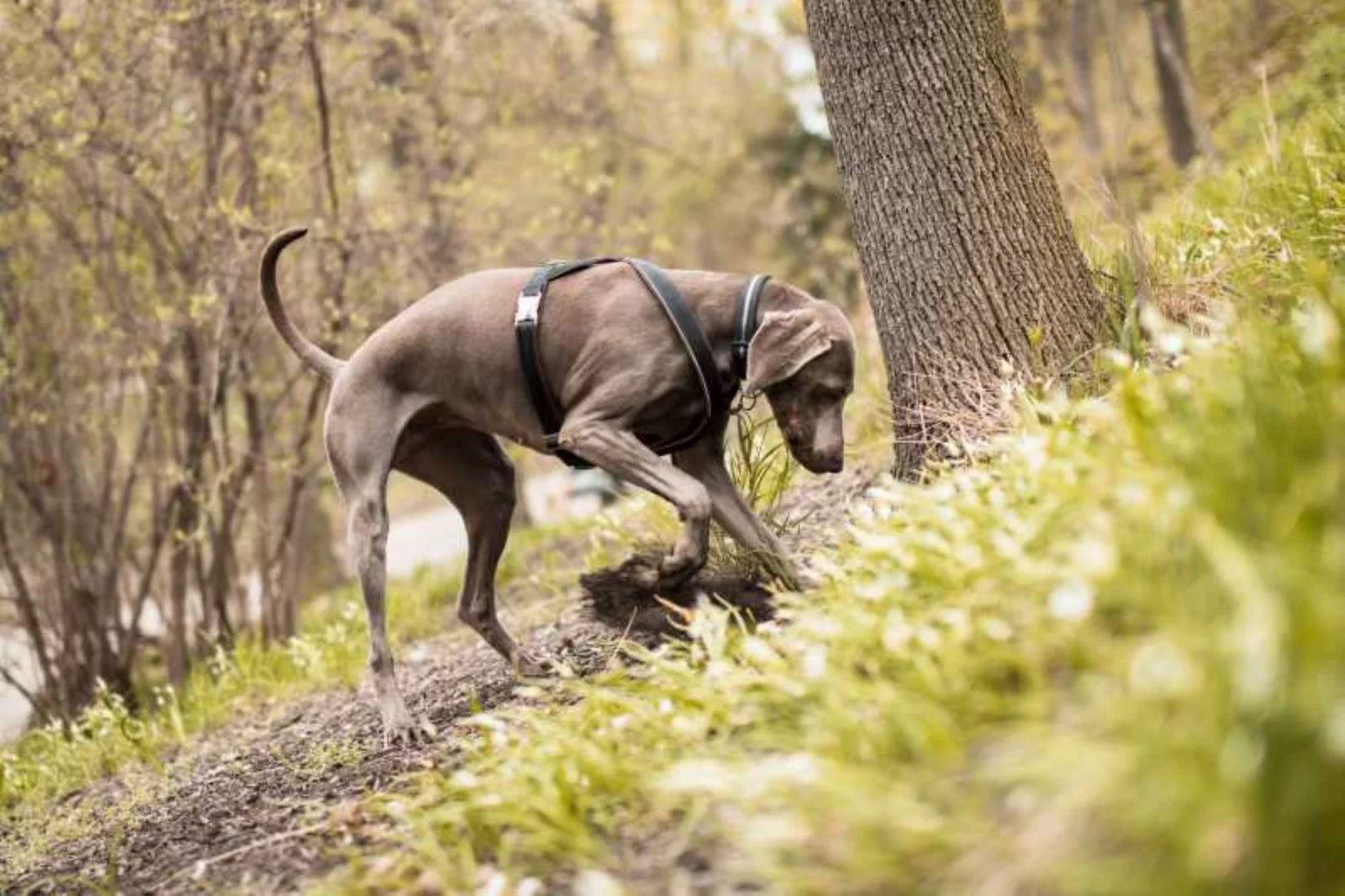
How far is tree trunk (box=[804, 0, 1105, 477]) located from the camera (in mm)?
4508

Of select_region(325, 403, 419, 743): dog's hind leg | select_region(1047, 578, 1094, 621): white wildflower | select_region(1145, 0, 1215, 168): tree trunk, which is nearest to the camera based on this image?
select_region(1047, 578, 1094, 621): white wildflower

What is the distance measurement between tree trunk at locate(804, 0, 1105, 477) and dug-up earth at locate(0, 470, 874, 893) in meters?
0.87

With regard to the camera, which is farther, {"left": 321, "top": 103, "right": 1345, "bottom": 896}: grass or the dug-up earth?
the dug-up earth

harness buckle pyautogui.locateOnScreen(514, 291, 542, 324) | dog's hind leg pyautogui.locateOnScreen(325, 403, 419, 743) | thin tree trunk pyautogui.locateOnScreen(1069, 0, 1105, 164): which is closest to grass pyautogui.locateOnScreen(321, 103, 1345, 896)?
dog's hind leg pyautogui.locateOnScreen(325, 403, 419, 743)

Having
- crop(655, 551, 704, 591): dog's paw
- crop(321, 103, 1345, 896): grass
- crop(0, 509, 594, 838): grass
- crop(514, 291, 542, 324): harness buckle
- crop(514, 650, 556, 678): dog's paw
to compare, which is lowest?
crop(0, 509, 594, 838): grass

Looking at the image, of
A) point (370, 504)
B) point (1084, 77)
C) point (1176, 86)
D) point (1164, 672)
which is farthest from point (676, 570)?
point (1084, 77)

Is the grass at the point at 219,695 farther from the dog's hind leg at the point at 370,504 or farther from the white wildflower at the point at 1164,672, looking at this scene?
the white wildflower at the point at 1164,672

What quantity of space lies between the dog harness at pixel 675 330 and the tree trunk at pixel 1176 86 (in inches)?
231

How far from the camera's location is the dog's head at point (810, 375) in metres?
4.38

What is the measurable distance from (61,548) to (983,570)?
23.5 feet

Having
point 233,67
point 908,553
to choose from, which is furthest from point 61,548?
point 908,553

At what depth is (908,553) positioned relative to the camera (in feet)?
9.84

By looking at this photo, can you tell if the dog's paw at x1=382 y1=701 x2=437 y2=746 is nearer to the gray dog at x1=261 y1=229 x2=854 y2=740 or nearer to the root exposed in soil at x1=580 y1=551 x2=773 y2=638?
the gray dog at x1=261 y1=229 x2=854 y2=740

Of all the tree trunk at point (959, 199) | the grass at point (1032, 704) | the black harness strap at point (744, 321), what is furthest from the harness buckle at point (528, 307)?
the grass at point (1032, 704)
